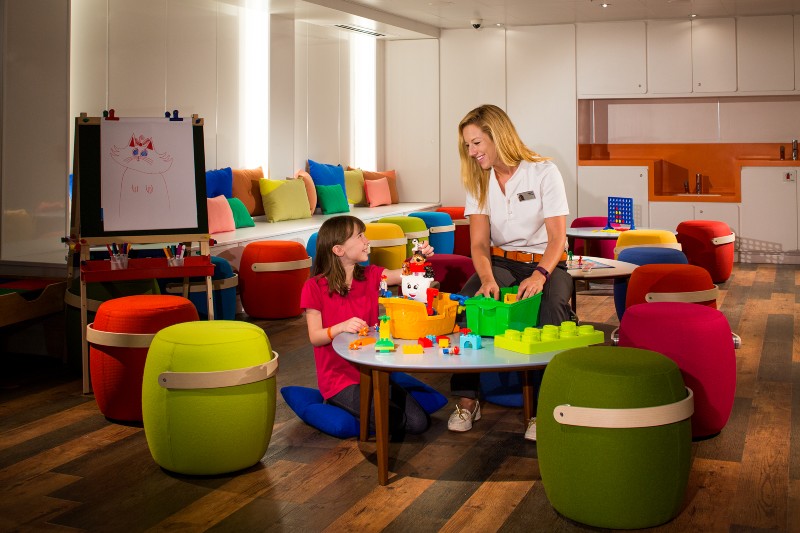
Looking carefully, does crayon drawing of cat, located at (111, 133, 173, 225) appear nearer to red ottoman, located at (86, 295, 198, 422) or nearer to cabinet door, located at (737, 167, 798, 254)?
red ottoman, located at (86, 295, 198, 422)

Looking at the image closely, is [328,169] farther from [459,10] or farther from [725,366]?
[725,366]

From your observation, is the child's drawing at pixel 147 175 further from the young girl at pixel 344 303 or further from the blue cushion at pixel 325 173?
the blue cushion at pixel 325 173

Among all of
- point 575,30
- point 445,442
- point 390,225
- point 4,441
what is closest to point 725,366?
point 445,442

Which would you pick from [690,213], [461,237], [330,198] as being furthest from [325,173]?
[690,213]

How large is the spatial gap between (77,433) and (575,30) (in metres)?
8.05

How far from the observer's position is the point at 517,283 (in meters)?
4.48

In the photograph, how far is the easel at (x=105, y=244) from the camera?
485cm

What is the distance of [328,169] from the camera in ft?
32.4

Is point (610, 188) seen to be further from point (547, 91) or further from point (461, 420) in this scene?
point (461, 420)

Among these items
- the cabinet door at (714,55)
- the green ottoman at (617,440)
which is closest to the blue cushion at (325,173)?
the cabinet door at (714,55)

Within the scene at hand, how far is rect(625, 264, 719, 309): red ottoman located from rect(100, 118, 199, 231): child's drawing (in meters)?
2.50

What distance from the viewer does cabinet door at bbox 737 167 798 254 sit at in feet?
32.6

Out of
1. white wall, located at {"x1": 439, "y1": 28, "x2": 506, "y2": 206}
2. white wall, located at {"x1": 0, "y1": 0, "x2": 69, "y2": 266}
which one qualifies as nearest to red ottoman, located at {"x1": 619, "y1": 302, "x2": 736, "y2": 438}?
white wall, located at {"x1": 0, "y1": 0, "x2": 69, "y2": 266}

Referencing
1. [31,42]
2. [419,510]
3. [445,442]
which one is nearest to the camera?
[419,510]
